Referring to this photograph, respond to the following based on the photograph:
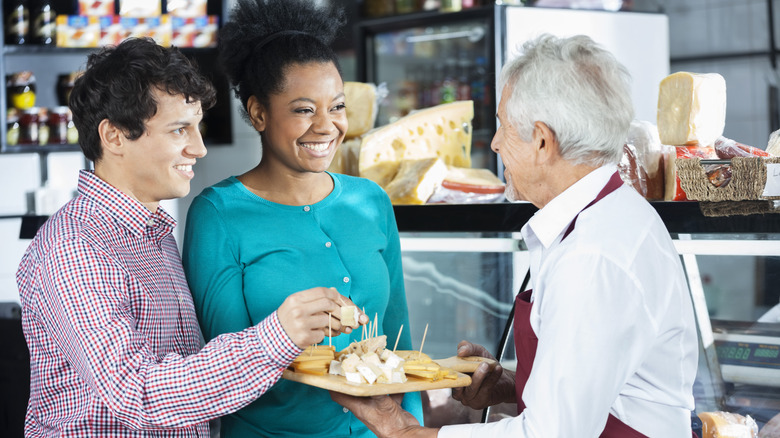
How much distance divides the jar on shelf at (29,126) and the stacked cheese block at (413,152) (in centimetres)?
195

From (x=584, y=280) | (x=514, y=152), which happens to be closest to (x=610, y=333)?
(x=584, y=280)

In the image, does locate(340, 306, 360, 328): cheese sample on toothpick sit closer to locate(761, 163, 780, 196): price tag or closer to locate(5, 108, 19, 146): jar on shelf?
locate(761, 163, 780, 196): price tag

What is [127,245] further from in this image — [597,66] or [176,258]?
[597,66]

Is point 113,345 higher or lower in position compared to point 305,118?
lower

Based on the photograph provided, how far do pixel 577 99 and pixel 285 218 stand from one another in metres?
0.69

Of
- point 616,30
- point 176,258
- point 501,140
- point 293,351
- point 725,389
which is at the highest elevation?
point 616,30

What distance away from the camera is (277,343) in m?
1.26

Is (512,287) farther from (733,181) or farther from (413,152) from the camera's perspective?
(733,181)

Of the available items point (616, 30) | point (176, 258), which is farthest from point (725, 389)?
point (616, 30)

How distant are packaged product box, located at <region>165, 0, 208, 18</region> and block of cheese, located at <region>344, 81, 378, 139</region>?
1.80 m

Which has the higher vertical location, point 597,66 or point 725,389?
point 597,66

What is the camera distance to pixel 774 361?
1833mm

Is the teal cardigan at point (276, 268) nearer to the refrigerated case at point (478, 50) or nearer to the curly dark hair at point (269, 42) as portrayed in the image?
the curly dark hair at point (269, 42)

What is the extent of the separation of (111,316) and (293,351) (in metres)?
0.29
